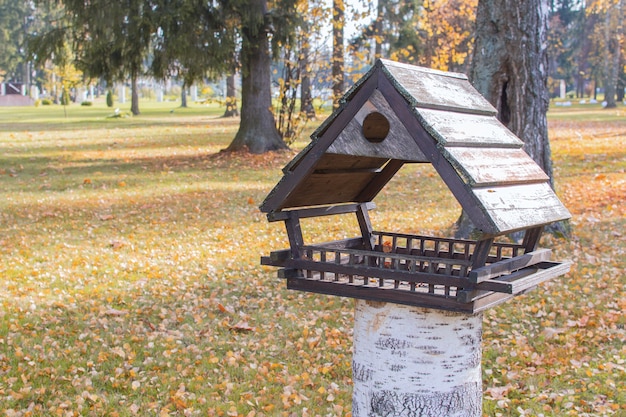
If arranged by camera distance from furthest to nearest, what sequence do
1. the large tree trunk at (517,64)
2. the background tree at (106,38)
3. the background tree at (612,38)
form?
the background tree at (612,38) < the background tree at (106,38) < the large tree trunk at (517,64)

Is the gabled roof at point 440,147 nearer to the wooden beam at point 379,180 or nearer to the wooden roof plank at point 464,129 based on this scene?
the wooden roof plank at point 464,129

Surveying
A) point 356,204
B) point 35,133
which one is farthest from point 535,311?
point 35,133

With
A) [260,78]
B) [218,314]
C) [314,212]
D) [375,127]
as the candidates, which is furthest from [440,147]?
[260,78]

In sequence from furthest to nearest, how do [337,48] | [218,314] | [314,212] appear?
[337,48] → [218,314] → [314,212]

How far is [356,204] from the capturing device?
4.13m

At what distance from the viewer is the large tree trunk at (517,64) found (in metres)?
8.34

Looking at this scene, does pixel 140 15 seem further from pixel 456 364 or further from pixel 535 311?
pixel 456 364

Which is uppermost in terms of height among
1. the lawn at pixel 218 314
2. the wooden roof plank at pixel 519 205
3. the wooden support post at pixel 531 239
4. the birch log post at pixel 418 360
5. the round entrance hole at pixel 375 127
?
the round entrance hole at pixel 375 127

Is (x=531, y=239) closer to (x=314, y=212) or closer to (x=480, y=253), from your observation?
(x=480, y=253)

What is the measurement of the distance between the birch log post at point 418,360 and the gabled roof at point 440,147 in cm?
55

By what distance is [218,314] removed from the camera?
22.6 ft

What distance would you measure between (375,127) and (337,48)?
581 inches

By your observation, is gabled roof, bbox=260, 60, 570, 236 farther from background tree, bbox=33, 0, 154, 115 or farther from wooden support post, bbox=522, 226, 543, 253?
background tree, bbox=33, 0, 154, 115

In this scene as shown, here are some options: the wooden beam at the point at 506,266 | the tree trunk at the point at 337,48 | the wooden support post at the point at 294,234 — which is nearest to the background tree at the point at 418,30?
the tree trunk at the point at 337,48
